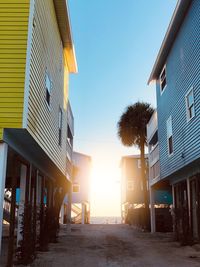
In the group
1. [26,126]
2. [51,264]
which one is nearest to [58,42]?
[26,126]

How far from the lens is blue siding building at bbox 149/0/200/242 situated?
13.7 meters

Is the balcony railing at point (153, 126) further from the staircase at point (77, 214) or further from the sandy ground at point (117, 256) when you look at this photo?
the staircase at point (77, 214)

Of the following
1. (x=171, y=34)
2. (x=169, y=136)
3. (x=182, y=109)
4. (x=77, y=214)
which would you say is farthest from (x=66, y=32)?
(x=77, y=214)

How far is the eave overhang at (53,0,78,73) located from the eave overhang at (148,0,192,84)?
4.30m

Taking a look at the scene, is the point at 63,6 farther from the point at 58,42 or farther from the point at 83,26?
the point at 83,26

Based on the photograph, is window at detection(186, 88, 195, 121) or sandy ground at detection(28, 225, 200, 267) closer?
sandy ground at detection(28, 225, 200, 267)

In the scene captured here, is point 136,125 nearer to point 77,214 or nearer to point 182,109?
point 182,109

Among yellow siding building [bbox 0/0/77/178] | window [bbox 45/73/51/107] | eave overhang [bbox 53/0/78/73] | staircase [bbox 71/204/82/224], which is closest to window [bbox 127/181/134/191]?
staircase [bbox 71/204/82/224]

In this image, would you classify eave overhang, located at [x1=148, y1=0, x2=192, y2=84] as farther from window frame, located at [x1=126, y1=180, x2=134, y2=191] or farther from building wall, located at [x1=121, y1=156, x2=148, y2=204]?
window frame, located at [x1=126, y1=180, x2=134, y2=191]

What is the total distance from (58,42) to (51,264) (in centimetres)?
918

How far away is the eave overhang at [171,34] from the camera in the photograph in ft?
46.8

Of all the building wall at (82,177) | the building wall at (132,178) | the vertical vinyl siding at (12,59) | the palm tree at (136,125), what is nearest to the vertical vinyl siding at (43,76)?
the vertical vinyl siding at (12,59)

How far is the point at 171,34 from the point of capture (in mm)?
16328

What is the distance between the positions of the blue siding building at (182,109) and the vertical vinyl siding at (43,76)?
4.98 m
